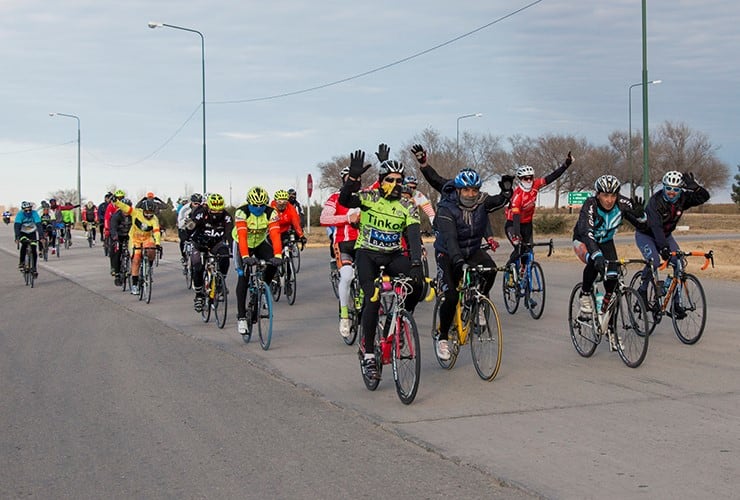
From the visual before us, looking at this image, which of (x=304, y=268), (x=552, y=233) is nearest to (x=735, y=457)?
(x=304, y=268)

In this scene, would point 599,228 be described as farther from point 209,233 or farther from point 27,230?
point 27,230

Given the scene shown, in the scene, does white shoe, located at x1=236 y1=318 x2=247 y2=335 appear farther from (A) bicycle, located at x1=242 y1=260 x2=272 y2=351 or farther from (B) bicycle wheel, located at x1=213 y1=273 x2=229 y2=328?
(B) bicycle wheel, located at x1=213 y1=273 x2=229 y2=328

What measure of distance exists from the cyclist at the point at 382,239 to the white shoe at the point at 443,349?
713 millimetres

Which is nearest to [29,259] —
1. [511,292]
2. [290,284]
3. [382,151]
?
[290,284]

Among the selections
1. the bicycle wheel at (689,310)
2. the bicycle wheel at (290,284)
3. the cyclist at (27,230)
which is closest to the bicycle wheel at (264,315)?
the bicycle wheel at (689,310)

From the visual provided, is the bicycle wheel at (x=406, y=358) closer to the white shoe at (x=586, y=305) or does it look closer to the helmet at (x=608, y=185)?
the white shoe at (x=586, y=305)

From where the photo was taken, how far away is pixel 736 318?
12.8m

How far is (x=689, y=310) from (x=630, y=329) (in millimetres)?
1652

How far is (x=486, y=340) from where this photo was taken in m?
8.65

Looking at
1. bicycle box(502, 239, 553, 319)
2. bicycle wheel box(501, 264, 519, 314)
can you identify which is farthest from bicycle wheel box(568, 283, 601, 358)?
bicycle wheel box(501, 264, 519, 314)

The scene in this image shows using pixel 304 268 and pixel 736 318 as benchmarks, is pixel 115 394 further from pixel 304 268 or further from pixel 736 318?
pixel 304 268

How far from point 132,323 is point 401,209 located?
6777mm

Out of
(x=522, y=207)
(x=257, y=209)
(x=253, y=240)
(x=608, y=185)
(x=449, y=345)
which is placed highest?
(x=608, y=185)

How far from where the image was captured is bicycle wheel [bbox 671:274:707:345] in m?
10.2
